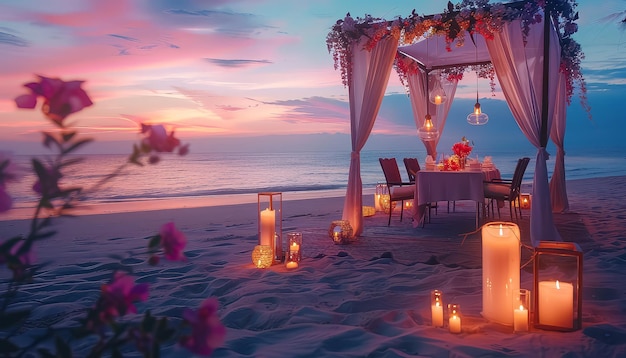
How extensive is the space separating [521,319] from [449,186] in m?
3.62

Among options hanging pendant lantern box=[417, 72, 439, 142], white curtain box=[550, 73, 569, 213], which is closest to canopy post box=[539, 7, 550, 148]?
hanging pendant lantern box=[417, 72, 439, 142]

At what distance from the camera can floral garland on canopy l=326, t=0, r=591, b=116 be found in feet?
18.0

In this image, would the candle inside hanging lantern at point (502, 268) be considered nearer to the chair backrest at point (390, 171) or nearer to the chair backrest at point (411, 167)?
the chair backrest at point (390, 171)

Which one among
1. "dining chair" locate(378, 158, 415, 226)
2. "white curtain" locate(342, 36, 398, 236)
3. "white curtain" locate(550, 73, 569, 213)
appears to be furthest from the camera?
"white curtain" locate(550, 73, 569, 213)

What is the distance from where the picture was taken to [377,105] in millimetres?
6250

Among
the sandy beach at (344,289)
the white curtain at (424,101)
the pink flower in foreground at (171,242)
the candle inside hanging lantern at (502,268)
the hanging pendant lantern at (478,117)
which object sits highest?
the white curtain at (424,101)

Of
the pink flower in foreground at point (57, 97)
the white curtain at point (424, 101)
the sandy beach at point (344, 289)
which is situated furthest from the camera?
the white curtain at point (424, 101)

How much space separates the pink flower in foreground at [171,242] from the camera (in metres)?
0.91

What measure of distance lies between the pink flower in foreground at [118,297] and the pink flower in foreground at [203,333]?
0.31ft

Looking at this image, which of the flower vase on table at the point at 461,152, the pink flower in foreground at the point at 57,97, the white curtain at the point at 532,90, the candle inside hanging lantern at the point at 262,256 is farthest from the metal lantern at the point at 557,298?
the flower vase on table at the point at 461,152

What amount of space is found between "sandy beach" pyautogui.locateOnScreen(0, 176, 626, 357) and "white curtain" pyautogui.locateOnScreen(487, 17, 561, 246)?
54cm

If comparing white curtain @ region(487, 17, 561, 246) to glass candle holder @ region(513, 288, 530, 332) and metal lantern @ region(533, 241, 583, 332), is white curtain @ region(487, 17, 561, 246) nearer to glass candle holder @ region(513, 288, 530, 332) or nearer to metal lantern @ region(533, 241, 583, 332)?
metal lantern @ region(533, 241, 583, 332)

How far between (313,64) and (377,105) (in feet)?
19.6

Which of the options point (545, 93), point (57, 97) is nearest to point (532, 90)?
point (545, 93)
